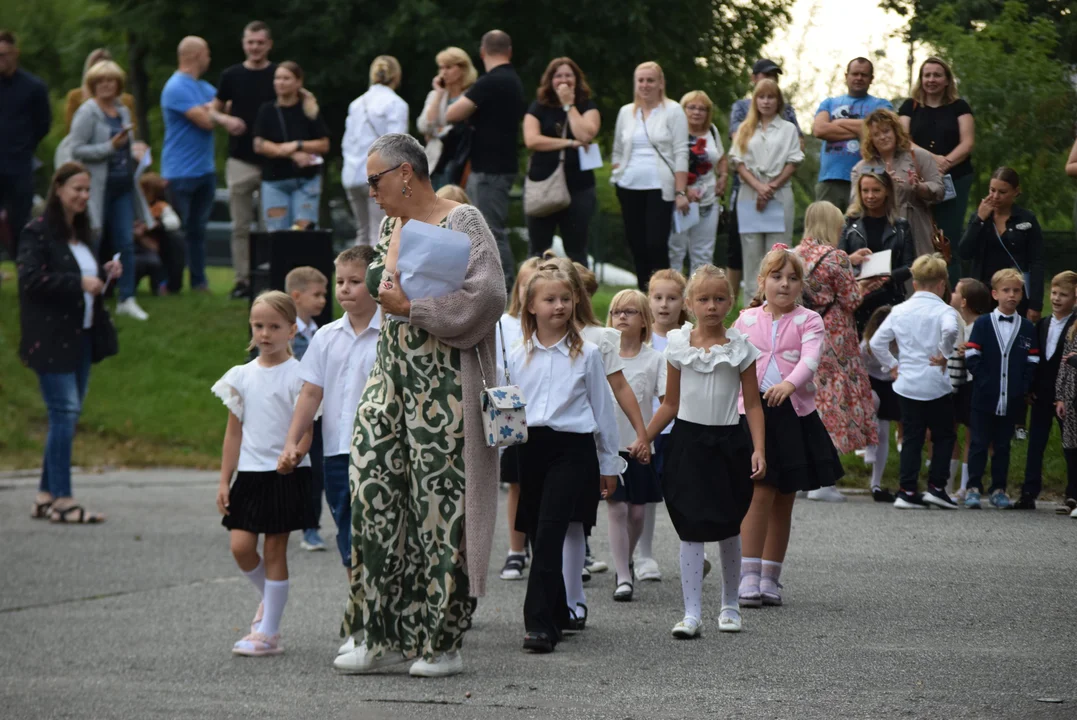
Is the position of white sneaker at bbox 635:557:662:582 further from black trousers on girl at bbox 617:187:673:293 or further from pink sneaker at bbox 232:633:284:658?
black trousers on girl at bbox 617:187:673:293

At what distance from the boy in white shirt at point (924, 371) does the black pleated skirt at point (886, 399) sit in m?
0.63

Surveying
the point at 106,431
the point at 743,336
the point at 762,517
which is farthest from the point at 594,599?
the point at 106,431

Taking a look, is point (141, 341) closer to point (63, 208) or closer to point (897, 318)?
point (63, 208)

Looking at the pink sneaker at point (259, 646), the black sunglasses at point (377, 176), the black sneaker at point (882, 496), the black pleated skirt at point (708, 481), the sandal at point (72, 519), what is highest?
the black sunglasses at point (377, 176)

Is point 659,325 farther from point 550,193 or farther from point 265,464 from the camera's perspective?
point 550,193

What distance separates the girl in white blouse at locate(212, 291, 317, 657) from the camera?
7.71 metres

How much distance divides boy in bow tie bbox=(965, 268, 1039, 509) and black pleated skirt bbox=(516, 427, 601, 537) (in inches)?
139

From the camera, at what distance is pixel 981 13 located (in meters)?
9.85

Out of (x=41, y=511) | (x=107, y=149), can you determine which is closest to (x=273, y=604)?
(x=41, y=511)

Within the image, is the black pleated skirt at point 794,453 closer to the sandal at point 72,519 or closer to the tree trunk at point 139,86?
the sandal at point 72,519

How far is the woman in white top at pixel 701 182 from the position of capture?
13.5 m

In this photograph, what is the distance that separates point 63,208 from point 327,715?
678 centimetres

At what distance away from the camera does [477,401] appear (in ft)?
22.5

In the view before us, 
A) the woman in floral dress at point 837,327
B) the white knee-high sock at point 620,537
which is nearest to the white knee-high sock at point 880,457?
the woman in floral dress at point 837,327
